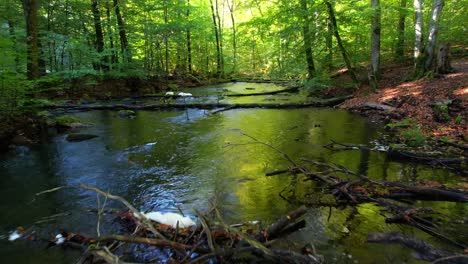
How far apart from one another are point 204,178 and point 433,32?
11.3m

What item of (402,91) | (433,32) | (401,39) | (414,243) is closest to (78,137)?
(414,243)

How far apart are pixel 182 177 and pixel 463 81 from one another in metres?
10.3

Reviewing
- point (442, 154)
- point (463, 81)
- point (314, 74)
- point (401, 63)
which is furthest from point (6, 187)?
point (401, 63)

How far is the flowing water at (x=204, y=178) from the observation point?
349 centimetres

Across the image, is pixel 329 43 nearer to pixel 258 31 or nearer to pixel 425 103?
pixel 258 31

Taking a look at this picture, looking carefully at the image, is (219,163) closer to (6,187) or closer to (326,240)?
(326,240)

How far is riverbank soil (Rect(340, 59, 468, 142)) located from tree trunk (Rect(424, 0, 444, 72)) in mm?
976

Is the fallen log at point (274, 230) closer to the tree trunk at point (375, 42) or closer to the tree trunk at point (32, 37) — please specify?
the tree trunk at point (32, 37)

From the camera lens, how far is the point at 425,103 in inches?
364

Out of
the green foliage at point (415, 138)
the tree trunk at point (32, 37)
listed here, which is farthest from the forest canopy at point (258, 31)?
the green foliage at point (415, 138)

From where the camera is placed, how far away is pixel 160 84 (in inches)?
809

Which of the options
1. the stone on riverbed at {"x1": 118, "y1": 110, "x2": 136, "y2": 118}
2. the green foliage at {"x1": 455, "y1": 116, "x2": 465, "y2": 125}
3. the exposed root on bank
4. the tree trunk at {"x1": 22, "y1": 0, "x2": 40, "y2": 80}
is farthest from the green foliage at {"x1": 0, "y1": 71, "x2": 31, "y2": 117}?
the green foliage at {"x1": 455, "y1": 116, "x2": 465, "y2": 125}

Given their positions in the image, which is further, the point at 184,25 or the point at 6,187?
the point at 184,25

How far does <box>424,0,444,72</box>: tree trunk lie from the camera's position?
35.6 feet
